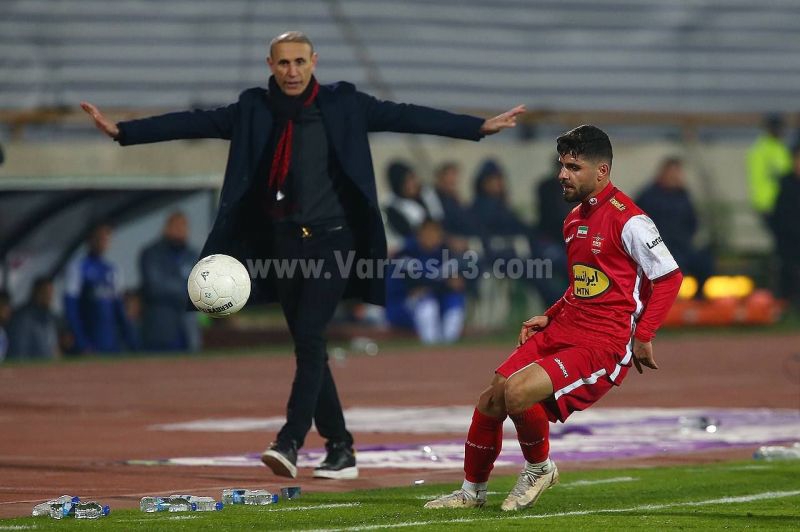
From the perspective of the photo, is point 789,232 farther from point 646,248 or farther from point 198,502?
point 198,502

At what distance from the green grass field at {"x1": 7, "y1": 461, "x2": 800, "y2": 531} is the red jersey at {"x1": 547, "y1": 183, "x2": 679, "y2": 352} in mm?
834

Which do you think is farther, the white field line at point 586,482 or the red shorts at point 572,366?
the white field line at point 586,482

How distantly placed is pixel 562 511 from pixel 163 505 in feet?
6.17

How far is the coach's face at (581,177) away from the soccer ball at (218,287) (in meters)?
2.08

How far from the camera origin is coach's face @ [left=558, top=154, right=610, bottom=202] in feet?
25.6

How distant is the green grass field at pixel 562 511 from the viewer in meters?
7.12

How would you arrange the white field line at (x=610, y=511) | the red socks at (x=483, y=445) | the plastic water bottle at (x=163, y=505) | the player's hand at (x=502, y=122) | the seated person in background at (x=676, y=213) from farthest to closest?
the seated person in background at (x=676, y=213) < the player's hand at (x=502, y=122) < the red socks at (x=483, y=445) < the plastic water bottle at (x=163, y=505) < the white field line at (x=610, y=511)

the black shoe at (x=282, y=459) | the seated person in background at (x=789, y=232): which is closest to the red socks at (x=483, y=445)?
the black shoe at (x=282, y=459)

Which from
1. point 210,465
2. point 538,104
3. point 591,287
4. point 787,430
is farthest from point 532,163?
point 591,287

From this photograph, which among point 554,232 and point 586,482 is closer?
point 586,482

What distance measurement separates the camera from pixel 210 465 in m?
9.73

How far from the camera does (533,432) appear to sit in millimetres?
7672

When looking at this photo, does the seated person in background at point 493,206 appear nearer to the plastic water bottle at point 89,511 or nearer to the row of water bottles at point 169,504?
the row of water bottles at point 169,504

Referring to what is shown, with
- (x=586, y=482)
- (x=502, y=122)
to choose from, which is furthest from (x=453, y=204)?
(x=586, y=482)
